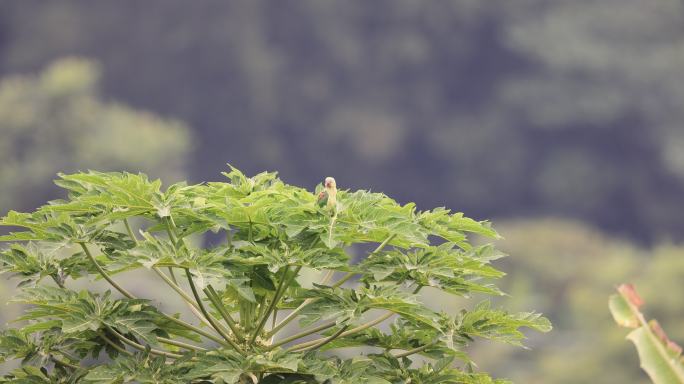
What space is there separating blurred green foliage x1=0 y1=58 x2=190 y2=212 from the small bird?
23.3 m

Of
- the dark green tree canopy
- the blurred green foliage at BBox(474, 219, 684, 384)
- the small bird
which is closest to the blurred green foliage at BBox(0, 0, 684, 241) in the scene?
the blurred green foliage at BBox(474, 219, 684, 384)

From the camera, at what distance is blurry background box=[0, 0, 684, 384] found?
97.8 ft

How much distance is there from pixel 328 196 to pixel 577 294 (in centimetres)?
1825

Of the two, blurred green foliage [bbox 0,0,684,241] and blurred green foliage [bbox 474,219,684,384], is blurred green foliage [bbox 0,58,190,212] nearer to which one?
blurred green foliage [bbox 0,0,684,241]

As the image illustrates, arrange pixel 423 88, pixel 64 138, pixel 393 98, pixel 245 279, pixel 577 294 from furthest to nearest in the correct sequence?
pixel 393 98 → pixel 423 88 → pixel 64 138 → pixel 577 294 → pixel 245 279

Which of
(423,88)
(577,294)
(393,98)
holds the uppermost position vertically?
(423,88)

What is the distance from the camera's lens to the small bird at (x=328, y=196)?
2422 millimetres

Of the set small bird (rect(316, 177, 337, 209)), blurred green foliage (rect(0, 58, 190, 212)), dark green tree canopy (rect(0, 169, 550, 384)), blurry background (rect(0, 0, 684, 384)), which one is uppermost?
blurry background (rect(0, 0, 684, 384))

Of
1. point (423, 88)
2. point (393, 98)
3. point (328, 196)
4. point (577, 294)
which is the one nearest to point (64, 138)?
point (393, 98)

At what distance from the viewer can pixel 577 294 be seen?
65.9ft

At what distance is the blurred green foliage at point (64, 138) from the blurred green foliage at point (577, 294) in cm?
899

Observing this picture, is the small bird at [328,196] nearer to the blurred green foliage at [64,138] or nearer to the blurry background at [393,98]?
the blurred green foliage at [64,138]

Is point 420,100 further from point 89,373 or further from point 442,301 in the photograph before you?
point 89,373

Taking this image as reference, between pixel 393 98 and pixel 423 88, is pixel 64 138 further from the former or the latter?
pixel 423 88
